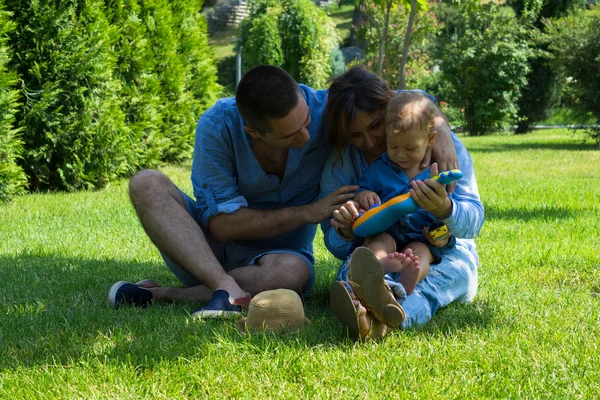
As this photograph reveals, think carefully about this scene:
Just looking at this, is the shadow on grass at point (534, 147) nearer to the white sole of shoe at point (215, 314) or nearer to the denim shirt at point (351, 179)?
the denim shirt at point (351, 179)

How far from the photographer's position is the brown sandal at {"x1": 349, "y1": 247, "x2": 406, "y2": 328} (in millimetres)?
2709

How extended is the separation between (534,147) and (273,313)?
13249 millimetres

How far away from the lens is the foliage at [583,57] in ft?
47.3

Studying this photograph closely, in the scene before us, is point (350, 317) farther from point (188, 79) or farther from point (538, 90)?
point (538, 90)

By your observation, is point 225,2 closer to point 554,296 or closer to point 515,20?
point 515,20

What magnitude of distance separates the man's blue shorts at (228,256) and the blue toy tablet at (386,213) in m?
0.60

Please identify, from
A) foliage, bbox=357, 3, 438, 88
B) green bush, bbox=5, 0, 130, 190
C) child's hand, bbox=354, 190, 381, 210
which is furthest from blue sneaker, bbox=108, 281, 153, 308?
foliage, bbox=357, 3, 438, 88

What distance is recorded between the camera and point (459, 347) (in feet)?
9.12

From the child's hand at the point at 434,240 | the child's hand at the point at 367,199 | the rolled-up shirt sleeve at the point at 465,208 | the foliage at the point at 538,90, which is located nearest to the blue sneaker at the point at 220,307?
the child's hand at the point at 367,199

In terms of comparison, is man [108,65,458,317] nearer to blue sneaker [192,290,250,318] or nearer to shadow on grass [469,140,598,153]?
blue sneaker [192,290,250,318]

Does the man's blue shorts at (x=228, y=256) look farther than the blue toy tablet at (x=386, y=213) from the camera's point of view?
Yes

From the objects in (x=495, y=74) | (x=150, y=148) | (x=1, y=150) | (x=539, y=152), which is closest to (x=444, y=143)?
(x=1, y=150)

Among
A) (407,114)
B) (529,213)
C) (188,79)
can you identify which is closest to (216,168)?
(407,114)

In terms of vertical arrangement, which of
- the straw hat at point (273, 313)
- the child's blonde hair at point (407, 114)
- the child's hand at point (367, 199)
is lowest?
the straw hat at point (273, 313)
